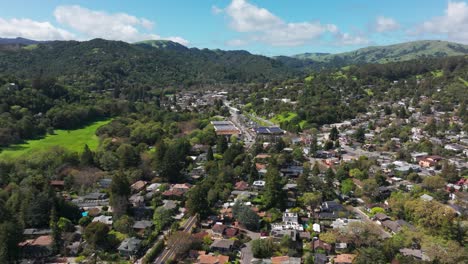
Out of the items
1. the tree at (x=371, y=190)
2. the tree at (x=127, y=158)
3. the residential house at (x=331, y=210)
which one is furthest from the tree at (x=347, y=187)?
the tree at (x=127, y=158)

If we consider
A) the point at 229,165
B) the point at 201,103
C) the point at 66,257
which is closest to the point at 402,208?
the point at 229,165

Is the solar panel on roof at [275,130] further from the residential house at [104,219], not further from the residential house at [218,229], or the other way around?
the residential house at [104,219]

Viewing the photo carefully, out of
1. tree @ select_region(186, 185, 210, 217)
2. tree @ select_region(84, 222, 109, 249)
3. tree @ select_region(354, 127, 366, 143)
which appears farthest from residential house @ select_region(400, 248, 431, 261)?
tree @ select_region(354, 127, 366, 143)

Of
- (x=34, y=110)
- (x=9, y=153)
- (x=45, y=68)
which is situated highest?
(x=45, y=68)

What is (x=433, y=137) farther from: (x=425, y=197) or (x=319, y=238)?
(x=319, y=238)

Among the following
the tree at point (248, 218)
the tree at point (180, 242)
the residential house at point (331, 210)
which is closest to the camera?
the tree at point (180, 242)

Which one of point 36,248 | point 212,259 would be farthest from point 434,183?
point 36,248
